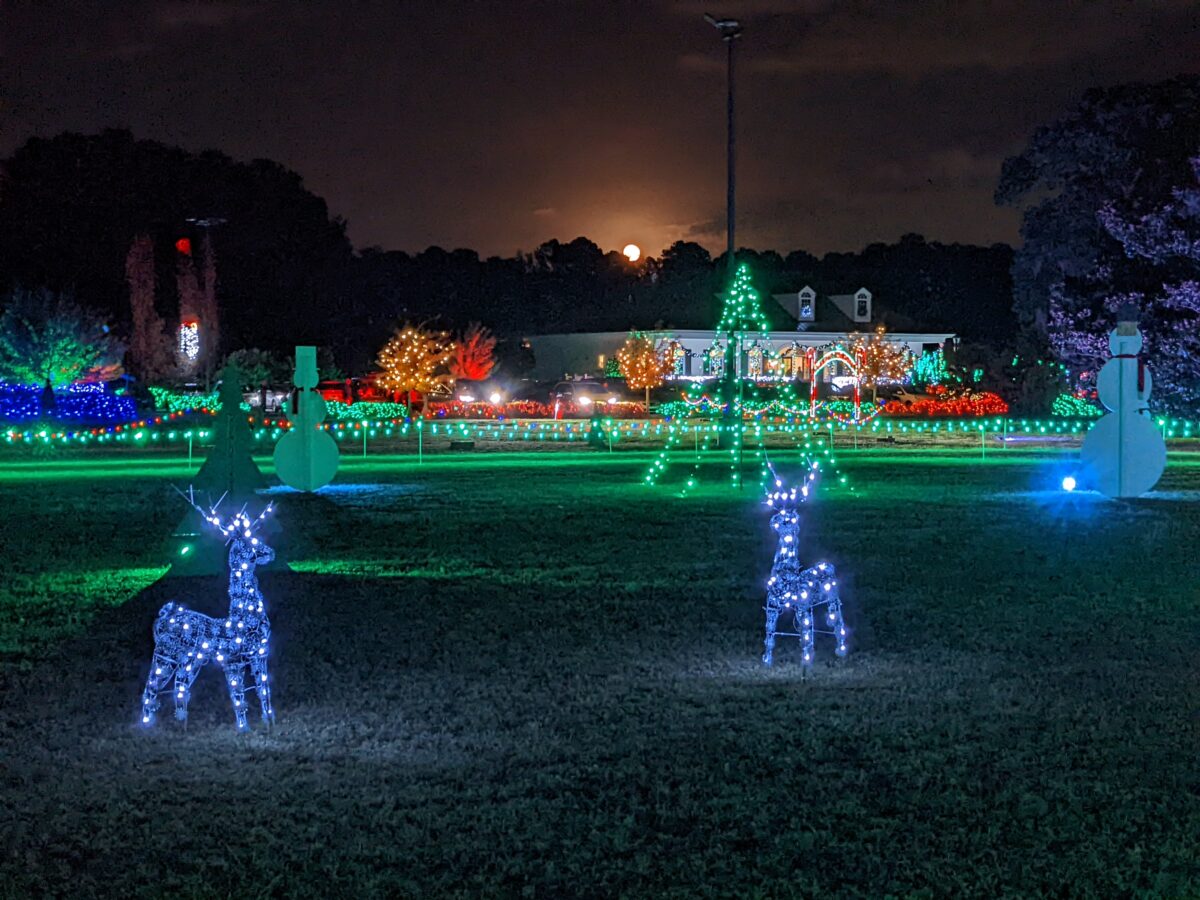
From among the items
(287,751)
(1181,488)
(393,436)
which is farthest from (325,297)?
(287,751)

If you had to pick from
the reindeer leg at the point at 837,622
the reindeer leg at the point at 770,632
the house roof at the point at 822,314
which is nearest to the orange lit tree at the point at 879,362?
the house roof at the point at 822,314

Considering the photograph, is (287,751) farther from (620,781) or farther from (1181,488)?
(1181,488)

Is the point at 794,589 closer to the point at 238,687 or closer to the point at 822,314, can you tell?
the point at 238,687

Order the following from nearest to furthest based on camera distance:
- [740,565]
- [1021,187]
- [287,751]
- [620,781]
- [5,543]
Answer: [620,781]
[287,751]
[740,565]
[5,543]
[1021,187]

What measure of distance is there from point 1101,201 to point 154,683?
4469cm

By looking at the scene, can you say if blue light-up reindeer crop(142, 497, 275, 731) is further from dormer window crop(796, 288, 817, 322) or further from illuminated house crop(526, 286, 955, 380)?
dormer window crop(796, 288, 817, 322)

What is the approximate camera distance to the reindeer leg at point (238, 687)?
836cm

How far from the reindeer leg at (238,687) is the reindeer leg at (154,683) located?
30 cm

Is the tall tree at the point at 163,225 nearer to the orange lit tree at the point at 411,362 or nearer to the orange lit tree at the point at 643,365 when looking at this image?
the orange lit tree at the point at 411,362

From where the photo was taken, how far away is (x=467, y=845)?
6492mm

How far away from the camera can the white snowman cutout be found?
19.7 meters

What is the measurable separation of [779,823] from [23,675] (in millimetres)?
5609

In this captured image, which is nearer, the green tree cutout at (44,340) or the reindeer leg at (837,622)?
the reindeer leg at (837,622)

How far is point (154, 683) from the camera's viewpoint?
8.42 metres
